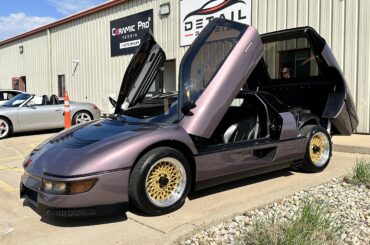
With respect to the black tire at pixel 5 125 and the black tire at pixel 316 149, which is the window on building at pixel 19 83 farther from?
the black tire at pixel 316 149

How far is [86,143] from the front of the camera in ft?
13.7

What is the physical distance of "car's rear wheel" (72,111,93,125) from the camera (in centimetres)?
1246

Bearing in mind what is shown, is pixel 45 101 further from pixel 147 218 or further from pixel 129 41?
pixel 147 218

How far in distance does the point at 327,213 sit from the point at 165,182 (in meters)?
1.63

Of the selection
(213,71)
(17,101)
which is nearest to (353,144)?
(213,71)

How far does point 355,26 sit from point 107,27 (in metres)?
11.3

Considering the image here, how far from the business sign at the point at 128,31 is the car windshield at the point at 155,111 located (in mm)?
10421

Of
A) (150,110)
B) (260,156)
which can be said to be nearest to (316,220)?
(260,156)

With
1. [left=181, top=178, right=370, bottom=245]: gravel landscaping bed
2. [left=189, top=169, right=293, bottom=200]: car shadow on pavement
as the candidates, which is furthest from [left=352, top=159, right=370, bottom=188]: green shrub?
[left=189, top=169, right=293, bottom=200]: car shadow on pavement

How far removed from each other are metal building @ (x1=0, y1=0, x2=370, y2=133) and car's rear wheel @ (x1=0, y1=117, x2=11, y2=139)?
15.9 ft

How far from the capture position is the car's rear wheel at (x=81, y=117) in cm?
1246

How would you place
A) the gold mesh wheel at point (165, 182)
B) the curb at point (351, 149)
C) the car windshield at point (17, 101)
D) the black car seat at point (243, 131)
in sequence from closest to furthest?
the gold mesh wheel at point (165, 182) → the black car seat at point (243, 131) → the curb at point (351, 149) → the car windshield at point (17, 101)

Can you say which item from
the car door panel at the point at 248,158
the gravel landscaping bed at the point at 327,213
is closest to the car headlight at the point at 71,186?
the gravel landscaping bed at the point at 327,213

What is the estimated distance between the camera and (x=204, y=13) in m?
12.8
